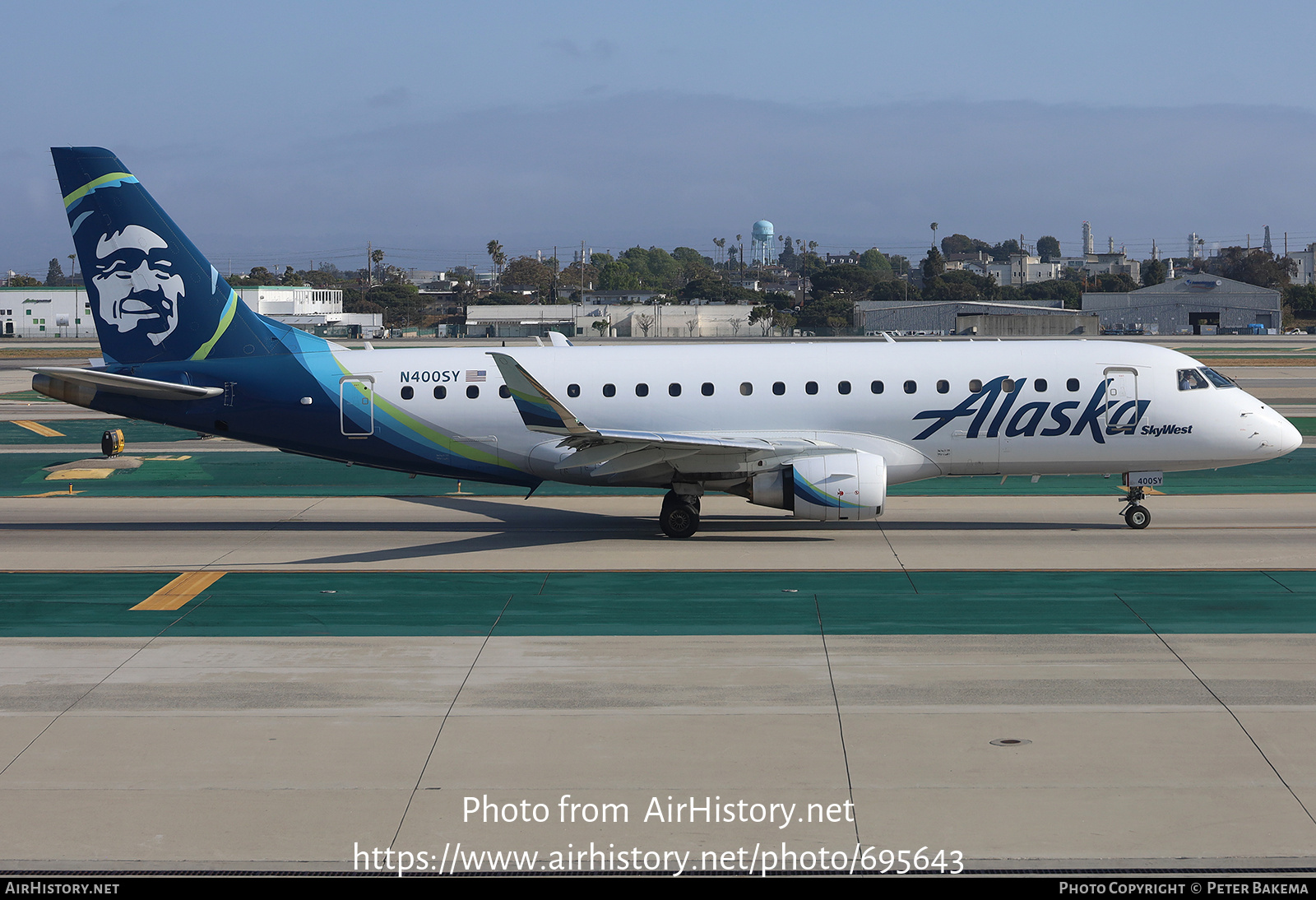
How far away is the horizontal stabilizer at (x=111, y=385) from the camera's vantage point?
20.9m

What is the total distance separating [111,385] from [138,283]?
2209 millimetres

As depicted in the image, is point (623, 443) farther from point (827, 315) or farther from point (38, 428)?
point (827, 315)

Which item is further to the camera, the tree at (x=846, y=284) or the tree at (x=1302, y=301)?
the tree at (x=846, y=284)

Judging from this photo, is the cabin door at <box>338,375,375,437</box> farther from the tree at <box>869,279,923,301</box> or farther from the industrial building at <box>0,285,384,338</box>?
the tree at <box>869,279,923,301</box>

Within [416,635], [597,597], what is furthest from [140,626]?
[597,597]

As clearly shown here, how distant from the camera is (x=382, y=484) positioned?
29500mm

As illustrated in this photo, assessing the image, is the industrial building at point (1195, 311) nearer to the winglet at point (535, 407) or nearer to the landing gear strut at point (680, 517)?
the landing gear strut at point (680, 517)

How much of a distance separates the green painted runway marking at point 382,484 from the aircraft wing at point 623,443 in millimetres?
4072

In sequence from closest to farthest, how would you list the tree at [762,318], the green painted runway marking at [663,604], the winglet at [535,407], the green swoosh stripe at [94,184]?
the green painted runway marking at [663,604]
the winglet at [535,407]
the green swoosh stripe at [94,184]
the tree at [762,318]

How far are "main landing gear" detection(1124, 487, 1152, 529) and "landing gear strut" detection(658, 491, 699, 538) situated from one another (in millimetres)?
8481

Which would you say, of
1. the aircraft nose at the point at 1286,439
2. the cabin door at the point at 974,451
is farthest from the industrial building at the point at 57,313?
the aircraft nose at the point at 1286,439

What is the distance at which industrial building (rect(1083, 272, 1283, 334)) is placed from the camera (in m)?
138

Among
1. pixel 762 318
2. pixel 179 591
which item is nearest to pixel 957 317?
pixel 762 318

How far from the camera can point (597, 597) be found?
690 inches
